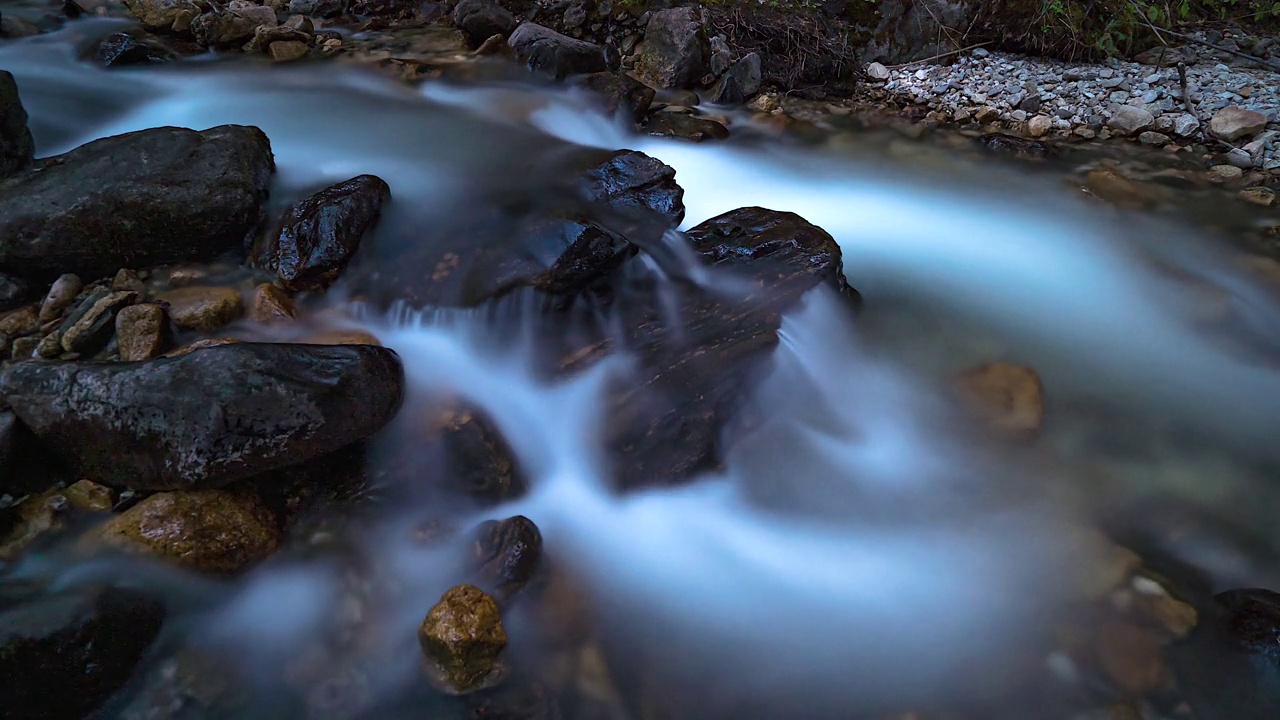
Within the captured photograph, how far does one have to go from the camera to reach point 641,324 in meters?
3.71

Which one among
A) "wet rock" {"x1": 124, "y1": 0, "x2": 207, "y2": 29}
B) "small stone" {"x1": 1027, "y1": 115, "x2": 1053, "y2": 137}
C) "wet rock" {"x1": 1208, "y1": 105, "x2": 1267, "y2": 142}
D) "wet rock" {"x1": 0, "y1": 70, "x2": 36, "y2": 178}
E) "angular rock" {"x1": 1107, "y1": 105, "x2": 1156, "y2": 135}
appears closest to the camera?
"wet rock" {"x1": 0, "y1": 70, "x2": 36, "y2": 178}

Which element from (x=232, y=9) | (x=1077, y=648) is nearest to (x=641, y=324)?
(x=1077, y=648)

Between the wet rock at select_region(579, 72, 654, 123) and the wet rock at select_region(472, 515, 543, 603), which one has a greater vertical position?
the wet rock at select_region(579, 72, 654, 123)

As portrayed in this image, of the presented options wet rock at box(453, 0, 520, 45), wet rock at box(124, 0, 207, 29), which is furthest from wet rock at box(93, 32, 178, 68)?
wet rock at box(453, 0, 520, 45)

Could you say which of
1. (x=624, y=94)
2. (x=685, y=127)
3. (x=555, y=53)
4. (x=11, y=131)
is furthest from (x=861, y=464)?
(x=11, y=131)

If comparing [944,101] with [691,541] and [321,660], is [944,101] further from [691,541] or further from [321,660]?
[321,660]

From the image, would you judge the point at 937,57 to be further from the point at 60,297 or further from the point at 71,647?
the point at 71,647

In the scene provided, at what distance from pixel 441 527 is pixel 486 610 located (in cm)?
56

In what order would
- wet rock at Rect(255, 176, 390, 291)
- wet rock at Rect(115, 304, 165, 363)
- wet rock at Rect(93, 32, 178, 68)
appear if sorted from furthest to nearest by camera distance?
1. wet rock at Rect(93, 32, 178, 68)
2. wet rock at Rect(255, 176, 390, 291)
3. wet rock at Rect(115, 304, 165, 363)

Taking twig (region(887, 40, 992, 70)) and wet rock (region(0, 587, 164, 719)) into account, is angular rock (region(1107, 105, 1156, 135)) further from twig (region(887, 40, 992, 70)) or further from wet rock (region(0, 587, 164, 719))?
wet rock (region(0, 587, 164, 719))

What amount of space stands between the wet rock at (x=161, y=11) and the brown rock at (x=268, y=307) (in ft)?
18.1

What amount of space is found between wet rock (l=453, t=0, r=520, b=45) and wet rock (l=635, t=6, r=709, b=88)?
1.60m

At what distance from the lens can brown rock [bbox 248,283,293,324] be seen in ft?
11.9

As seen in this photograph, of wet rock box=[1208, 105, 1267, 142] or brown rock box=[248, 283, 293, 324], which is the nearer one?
brown rock box=[248, 283, 293, 324]
